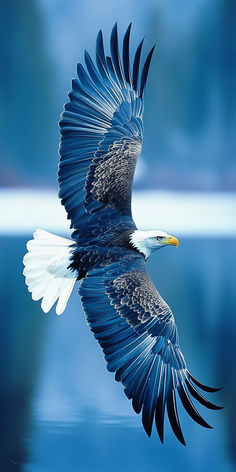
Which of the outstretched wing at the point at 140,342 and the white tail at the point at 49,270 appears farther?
the white tail at the point at 49,270

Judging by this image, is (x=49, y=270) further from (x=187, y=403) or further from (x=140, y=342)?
(x=187, y=403)

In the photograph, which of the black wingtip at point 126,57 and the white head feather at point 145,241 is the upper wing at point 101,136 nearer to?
the black wingtip at point 126,57

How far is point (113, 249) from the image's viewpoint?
3.42 m

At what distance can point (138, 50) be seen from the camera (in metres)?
3.62

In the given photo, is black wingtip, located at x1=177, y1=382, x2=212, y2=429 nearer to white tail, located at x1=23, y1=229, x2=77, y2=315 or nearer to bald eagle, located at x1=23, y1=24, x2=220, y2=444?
bald eagle, located at x1=23, y1=24, x2=220, y2=444

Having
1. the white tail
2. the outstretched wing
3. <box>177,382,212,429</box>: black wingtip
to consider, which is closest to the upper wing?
the white tail

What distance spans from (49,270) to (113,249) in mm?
377

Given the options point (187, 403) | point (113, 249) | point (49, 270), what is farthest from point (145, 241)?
point (187, 403)

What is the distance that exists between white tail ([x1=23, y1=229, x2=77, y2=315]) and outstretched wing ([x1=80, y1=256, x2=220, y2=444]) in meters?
0.35

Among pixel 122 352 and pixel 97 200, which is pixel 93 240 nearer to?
pixel 97 200

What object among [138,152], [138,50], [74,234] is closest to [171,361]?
[74,234]

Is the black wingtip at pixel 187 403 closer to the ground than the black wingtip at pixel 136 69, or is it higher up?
closer to the ground

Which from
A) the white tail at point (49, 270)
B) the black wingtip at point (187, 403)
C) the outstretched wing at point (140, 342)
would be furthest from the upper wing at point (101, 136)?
the black wingtip at point (187, 403)

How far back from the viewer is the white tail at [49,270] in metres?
3.60
